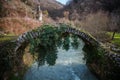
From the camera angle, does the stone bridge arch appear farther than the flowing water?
No

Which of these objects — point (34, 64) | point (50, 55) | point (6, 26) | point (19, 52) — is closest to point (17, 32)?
point (6, 26)

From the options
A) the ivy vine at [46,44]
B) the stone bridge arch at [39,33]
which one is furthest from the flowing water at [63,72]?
the ivy vine at [46,44]

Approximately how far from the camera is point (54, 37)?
10344mm

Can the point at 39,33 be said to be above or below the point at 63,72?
above

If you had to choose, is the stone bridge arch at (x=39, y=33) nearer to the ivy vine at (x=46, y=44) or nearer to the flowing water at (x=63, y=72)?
the ivy vine at (x=46, y=44)

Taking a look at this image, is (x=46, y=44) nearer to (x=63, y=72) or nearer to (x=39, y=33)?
(x=39, y=33)

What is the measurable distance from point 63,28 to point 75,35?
2.93 feet

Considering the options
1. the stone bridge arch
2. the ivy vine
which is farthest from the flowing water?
the ivy vine

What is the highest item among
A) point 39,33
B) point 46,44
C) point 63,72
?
point 39,33

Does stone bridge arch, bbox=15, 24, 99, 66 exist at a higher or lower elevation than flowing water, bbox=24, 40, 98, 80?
higher

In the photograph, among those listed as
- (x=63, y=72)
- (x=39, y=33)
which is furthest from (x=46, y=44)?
(x=63, y=72)

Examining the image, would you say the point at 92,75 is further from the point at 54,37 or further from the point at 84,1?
the point at 84,1

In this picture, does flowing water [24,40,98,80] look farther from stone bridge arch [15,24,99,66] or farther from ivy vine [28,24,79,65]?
ivy vine [28,24,79,65]

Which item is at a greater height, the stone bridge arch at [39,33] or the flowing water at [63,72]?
the stone bridge arch at [39,33]
